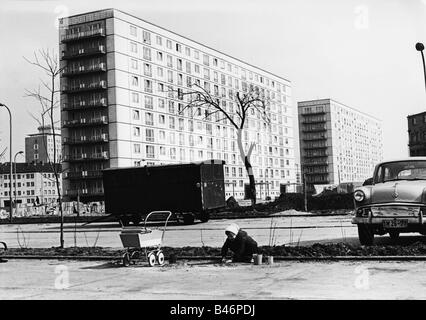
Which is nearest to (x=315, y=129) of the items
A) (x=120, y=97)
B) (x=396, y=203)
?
(x=120, y=97)

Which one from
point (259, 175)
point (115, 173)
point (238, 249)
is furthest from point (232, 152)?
point (238, 249)

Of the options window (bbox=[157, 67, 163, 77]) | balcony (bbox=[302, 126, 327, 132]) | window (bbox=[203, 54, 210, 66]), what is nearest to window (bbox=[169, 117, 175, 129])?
window (bbox=[157, 67, 163, 77])

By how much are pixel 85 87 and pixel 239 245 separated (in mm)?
63225

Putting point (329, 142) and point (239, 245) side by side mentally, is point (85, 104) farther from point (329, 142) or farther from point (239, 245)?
point (329, 142)

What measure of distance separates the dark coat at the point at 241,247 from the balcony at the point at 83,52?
6149 cm

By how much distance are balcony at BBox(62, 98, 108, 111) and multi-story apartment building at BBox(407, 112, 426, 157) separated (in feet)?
188

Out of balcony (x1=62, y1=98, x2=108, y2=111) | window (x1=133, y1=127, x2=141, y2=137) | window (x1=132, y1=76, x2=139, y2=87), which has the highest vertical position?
window (x1=132, y1=76, x2=139, y2=87)

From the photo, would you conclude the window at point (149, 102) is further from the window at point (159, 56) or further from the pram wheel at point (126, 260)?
the pram wheel at point (126, 260)

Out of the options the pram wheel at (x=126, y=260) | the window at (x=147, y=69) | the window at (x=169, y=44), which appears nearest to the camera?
the pram wheel at (x=126, y=260)

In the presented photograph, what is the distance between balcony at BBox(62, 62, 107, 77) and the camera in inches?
2667

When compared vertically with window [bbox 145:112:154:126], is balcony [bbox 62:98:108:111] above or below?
above

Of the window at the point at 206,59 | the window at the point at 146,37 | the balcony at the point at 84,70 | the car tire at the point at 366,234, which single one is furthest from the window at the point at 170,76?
the car tire at the point at 366,234

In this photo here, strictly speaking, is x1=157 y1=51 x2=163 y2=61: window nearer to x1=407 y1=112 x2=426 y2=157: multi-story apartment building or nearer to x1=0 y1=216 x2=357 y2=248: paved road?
x1=407 y1=112 x2=426 y2=157: multi-story apartment building

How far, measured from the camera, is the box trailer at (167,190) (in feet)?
80.8
